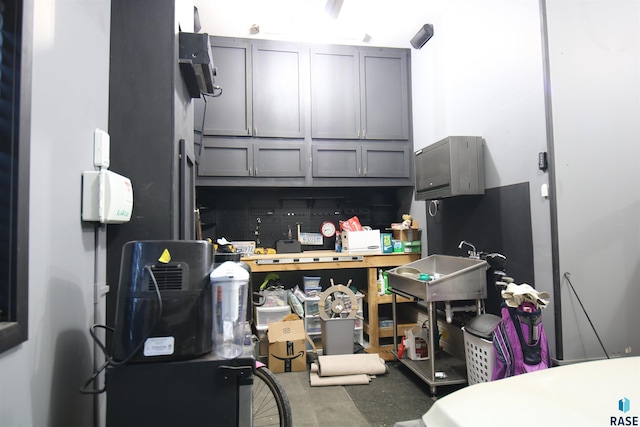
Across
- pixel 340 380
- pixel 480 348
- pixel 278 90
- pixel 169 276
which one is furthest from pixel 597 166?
pixel 278 90

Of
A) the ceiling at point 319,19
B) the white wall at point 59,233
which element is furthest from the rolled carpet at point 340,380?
the ceiling at point 319,19

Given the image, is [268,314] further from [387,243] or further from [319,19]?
[319,19]

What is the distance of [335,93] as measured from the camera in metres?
3.73

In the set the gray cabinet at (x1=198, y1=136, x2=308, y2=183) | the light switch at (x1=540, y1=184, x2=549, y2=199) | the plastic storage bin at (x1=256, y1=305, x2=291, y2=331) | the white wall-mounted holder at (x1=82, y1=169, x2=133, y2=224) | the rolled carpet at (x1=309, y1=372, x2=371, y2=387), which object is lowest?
the rolled carpet at (x1=309, y1=372, x2=371, y2=387)

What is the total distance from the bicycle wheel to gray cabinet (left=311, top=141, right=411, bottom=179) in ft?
7.48

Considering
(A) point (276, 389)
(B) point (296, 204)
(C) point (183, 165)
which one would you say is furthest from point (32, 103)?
(B) point (296, 204)

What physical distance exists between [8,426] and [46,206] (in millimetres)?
575

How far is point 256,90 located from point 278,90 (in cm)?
24

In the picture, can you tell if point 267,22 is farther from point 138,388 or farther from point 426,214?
point 138,388

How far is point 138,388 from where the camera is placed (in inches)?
37.1

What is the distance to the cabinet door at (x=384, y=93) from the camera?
378cm

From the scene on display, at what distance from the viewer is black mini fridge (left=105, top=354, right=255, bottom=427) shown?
3.06 ft

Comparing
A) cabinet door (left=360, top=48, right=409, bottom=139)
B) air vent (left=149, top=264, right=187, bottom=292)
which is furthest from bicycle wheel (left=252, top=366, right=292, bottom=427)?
cabinet door (left=360, top=48, right=409, bottom=139)

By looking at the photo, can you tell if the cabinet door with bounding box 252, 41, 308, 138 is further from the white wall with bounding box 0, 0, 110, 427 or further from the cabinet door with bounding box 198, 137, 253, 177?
the white wall with bounding box 0, 0, 110, 427
